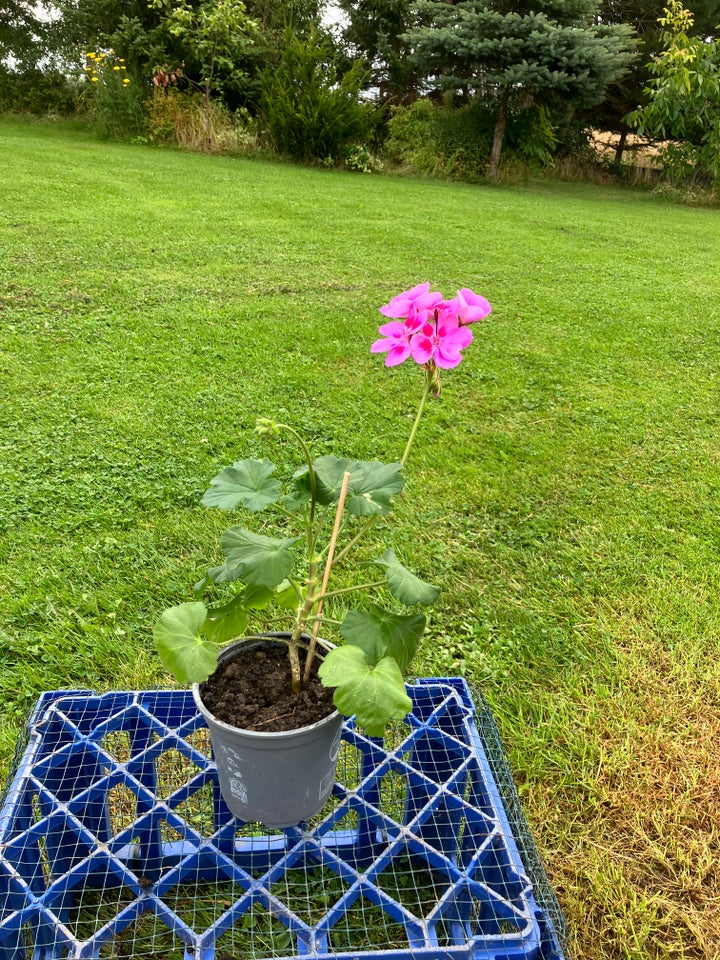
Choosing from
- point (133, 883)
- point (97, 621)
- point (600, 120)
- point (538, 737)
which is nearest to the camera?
point (133, 883)

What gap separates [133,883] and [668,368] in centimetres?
345

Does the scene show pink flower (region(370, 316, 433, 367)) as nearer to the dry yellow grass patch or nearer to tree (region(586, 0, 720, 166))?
the dry yellow grass patch

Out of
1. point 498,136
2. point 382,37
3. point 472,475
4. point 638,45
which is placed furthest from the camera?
point 638,45

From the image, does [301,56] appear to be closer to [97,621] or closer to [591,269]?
[591,269]

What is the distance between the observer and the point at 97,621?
5.39 ft

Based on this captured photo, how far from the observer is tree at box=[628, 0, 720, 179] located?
8.09 metres

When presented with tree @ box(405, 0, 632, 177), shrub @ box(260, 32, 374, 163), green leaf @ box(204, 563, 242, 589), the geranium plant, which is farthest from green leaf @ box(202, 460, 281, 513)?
tree @ box(405, 0, 632, 177)

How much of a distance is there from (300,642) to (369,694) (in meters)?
0.29

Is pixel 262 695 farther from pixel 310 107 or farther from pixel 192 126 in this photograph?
pixel 192 126

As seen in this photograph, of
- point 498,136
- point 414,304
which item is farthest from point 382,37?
point 414,304

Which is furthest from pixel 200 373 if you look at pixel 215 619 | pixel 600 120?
pixel 600 120

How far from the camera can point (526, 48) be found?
9445 millimetres

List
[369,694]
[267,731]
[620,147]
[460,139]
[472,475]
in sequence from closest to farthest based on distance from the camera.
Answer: [369,694]
[267,731]
[472,475]
[460,139]
[620,147]

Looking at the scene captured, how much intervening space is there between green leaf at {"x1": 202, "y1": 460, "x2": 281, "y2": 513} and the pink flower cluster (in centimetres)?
27
